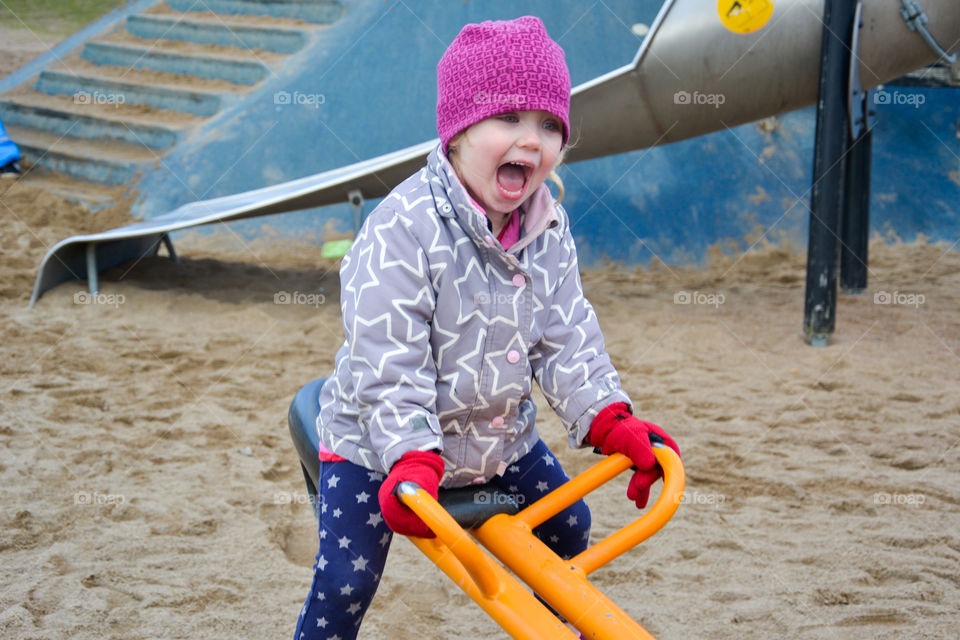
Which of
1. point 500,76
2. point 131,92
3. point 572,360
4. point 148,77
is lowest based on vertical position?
point 572,360

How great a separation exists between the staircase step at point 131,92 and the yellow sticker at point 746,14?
11.5 ft

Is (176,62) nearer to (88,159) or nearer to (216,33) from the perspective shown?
(216,33)

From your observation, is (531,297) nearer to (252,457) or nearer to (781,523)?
(781,523)

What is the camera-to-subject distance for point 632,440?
137 centimetres

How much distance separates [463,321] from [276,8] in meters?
6.01

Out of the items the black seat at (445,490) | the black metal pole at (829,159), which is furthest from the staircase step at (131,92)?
the black seat at (445,490)

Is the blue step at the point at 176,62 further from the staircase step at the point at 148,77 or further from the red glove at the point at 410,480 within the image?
the red glove at the point at 410,480

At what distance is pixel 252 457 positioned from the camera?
114 inches

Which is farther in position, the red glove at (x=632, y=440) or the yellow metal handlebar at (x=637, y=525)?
the red glove at (x=632, y=440)

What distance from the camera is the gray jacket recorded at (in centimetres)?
131

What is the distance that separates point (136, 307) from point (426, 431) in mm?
3474

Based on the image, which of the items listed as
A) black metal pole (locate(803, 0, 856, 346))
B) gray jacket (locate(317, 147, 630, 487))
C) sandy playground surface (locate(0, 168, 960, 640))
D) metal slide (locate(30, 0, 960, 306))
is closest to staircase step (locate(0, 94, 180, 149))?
sandy playground surface (locate(0, 168, 960, 640))

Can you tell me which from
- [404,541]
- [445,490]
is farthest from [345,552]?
[404,541]

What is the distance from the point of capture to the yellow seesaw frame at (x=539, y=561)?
1.15m
